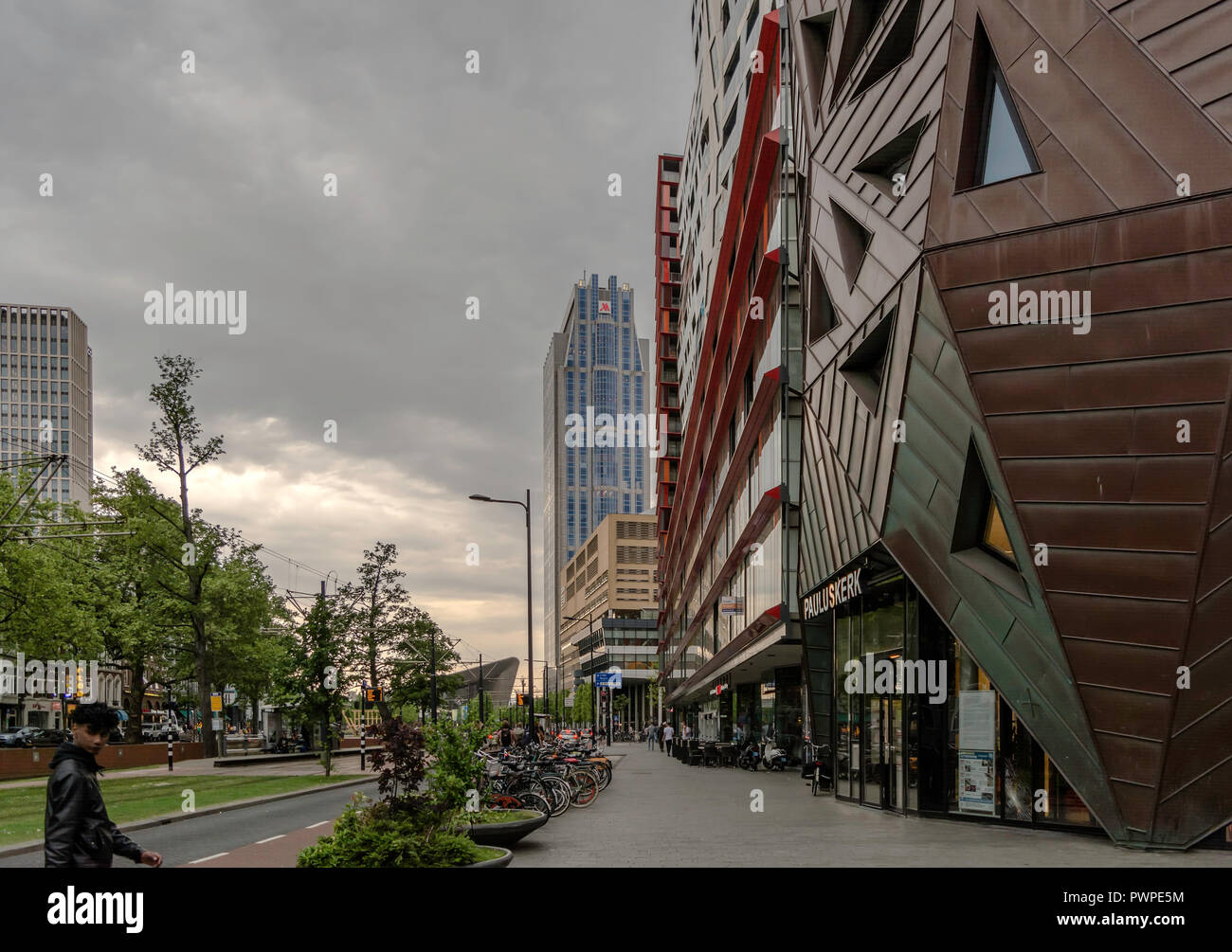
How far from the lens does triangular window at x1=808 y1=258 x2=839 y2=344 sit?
2419 centimetres

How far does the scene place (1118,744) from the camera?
14.3 meters

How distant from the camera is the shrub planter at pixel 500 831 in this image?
563 inches

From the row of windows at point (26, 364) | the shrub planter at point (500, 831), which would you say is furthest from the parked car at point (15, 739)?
the row of windows at point (26, 364)

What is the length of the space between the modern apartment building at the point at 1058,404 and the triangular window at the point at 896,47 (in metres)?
0.05

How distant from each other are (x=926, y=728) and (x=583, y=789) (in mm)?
7835

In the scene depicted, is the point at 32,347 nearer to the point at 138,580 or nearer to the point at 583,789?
the point at 138,580

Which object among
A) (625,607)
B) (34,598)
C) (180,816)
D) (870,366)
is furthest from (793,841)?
(625,607)

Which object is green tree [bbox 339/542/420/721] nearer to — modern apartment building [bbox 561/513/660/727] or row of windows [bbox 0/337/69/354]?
modern apartment building [bbox 561/513/660/727]

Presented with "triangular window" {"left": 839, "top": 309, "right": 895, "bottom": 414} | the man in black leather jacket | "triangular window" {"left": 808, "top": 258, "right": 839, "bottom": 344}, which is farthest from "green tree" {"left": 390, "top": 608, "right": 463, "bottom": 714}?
the man in black leather jacket

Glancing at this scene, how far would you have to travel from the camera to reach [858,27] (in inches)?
835

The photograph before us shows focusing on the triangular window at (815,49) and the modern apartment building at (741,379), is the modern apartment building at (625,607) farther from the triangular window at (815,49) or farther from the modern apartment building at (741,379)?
the triangular window at (815,49)
